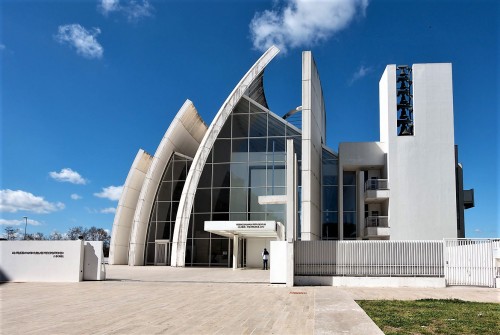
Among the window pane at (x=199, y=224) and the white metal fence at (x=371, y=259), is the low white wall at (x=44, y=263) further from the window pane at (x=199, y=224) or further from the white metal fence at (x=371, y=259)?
the window pane at (x=199, y=224)

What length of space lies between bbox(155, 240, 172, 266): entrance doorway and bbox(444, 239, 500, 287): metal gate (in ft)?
87.2

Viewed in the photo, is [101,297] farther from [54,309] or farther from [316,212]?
[316,212]

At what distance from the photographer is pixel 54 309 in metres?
12.9

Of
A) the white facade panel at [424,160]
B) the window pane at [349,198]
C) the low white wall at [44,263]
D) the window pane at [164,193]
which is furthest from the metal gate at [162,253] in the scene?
the low white wall at [44,263]

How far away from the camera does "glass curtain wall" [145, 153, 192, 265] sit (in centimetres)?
4269

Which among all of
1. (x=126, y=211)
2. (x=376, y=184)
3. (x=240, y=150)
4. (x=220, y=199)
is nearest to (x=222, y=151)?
(x=240, y=150)

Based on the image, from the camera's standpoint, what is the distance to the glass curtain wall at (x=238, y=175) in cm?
3872

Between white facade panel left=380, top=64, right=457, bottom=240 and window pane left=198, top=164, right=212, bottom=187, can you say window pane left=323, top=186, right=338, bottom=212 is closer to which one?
white facade panel left=380, top=64, right=457, bottom=240

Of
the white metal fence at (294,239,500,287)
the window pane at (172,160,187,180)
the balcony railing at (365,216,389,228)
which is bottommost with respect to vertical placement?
the white metal fence at (294,239,500,287)

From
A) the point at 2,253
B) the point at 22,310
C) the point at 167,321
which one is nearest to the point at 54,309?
the point at 22,310

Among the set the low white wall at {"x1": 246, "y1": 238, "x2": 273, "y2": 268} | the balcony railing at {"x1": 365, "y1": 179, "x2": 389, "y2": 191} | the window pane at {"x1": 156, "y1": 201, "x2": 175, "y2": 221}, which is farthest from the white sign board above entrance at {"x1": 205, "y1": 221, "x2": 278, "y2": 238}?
the window pane at {"x1": 156, "y1": 201, "x2": 175, "y2": 221}

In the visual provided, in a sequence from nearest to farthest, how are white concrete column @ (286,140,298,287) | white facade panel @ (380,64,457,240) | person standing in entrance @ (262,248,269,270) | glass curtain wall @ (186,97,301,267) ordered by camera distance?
white concrete column @ (286,140,298,287) < person standing in entrance @ (262,248,269,270) < white facade panel @ (380,64,457,240) < glass curtain wall @ (186,97,301,267)

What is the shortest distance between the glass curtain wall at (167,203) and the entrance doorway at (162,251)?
36 centimetres

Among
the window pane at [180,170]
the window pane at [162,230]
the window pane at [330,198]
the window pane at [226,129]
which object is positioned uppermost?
the window pane at [226,129]
